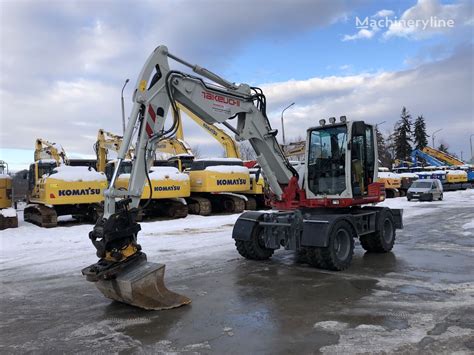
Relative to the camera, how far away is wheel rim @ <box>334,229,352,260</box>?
8.98 m

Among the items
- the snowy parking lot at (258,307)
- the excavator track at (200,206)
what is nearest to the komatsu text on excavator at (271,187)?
the snowy parking lot at (258,307)

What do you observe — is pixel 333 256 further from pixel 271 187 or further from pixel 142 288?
pixel 142 288

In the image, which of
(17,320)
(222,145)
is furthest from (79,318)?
(222,145)

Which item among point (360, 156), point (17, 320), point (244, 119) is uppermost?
point (244, 119)

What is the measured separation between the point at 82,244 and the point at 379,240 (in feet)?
26.9

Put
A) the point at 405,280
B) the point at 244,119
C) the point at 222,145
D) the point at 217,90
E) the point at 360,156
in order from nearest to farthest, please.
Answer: the point at 405,280 → the point at 217,90 → the point at 244,119 → the point at 360,156 → the point at 222,145

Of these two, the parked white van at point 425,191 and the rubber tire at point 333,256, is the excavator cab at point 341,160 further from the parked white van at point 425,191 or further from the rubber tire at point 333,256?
the parked white van at point 425,191

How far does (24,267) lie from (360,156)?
25.7 ft

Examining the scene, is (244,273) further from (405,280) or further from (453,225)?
(453,225)

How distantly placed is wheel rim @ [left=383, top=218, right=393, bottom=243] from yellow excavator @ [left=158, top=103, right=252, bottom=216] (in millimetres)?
11120

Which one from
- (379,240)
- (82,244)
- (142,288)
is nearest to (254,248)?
(379,240)

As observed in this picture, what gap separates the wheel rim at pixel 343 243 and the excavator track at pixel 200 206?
1263 centimetres

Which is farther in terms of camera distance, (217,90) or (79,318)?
(217,90)

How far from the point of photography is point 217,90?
8.52 meters
